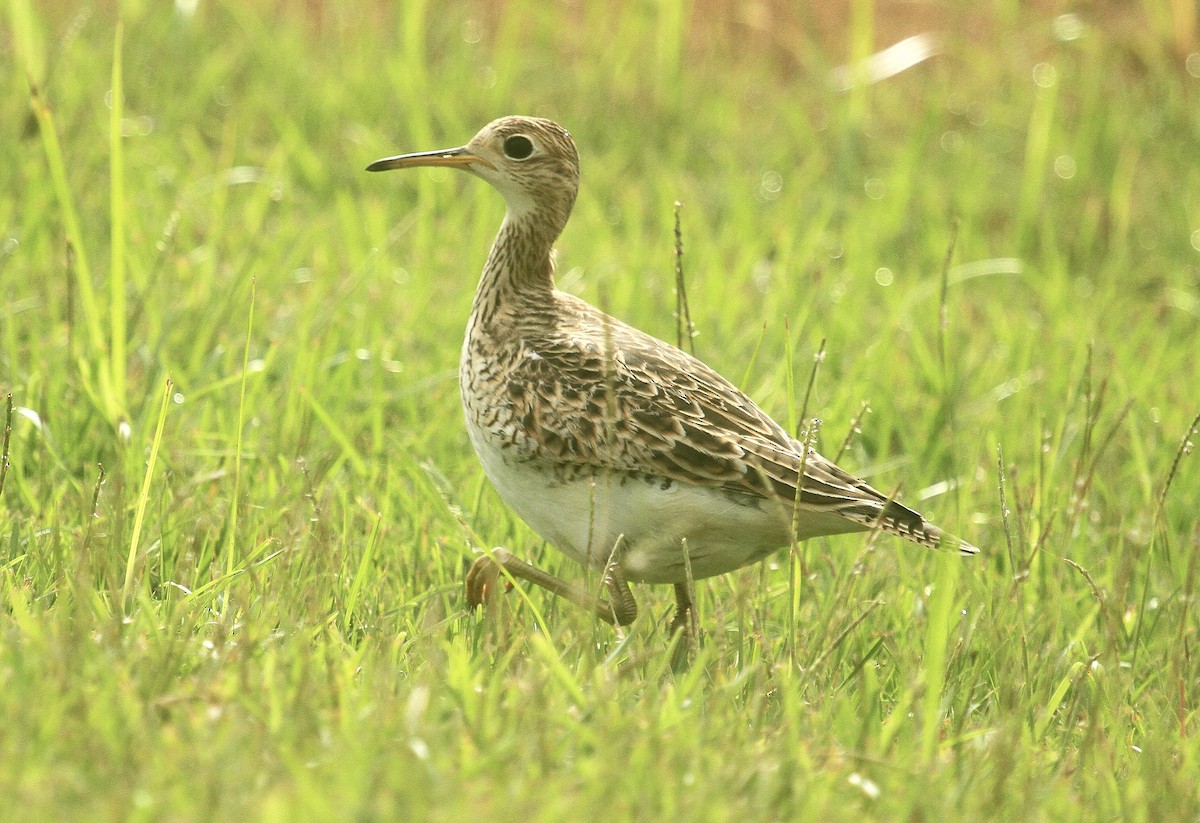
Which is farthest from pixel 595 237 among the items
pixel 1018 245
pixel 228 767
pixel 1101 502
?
pixel 228 767

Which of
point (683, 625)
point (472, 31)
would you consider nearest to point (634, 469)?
point (683, 625)

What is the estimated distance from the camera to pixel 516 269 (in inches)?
207

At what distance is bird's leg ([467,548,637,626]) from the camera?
4527 millimetres

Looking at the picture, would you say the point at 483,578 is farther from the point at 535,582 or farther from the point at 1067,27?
the point at 1067,27

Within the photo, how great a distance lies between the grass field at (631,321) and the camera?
3.30m

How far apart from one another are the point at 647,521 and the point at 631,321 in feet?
8.62

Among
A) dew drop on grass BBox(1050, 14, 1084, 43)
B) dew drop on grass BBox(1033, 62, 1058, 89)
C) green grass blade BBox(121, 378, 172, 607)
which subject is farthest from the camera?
dew drop on grass BBox(1033, 62, 1058, 89)

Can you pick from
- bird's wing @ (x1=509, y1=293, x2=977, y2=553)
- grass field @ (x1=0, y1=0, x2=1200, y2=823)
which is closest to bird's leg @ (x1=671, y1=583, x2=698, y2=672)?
grass field @ (x1=0, y1=0, x2=1200, y2=823)

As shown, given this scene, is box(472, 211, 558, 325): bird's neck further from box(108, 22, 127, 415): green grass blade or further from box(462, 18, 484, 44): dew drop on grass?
box(462, 18, 484, 44): dew drop on grass

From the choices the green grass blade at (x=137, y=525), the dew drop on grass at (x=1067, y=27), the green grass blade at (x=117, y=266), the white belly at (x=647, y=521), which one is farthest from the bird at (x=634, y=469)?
the dew drop on grass at (x=1067, y=27)

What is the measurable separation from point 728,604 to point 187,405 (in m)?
2.15

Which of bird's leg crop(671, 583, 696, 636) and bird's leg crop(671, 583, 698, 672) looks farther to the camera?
bird's leg crop(671, 583, 696, 636)

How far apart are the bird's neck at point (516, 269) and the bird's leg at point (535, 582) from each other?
0.90 meters

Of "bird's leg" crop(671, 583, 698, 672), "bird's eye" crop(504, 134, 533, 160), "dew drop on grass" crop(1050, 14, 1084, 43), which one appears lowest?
"bird's leg" crop(671, 583, 698, 672)
